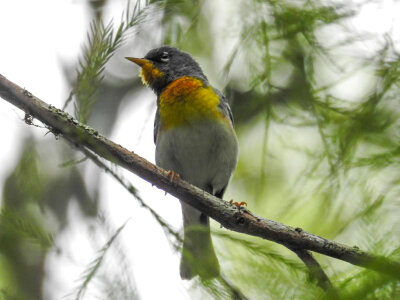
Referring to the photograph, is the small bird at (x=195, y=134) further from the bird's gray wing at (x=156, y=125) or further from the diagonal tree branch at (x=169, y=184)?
the diagonal tree branch at (x=169, y=184)

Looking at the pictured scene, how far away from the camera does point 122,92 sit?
23.5 feet

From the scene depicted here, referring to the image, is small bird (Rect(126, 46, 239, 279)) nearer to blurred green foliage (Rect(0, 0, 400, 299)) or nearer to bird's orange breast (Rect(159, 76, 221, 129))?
bird's orange breast (Rect(159, 76, 221, 129))

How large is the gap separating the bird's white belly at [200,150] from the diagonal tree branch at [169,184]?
5.19 feet

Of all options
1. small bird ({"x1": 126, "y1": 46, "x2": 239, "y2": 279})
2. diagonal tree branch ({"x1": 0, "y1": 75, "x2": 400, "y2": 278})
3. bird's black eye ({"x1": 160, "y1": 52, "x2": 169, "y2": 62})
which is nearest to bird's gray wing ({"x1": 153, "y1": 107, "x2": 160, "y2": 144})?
small bird ({"x1": 126, "y1": 46, "x2": 239, "y2": 279})

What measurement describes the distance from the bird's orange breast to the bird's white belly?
77 mm

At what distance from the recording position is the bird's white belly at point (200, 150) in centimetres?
488

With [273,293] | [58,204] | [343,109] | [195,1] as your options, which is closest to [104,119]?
[58,204]

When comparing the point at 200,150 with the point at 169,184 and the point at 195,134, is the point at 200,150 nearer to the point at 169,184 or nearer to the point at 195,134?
the point at 195,134

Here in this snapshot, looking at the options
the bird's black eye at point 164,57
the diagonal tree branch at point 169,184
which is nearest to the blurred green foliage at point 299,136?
the diagonal tree branch at point 169,184

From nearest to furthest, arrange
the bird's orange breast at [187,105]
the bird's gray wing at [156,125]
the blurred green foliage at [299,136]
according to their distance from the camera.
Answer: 1. the blurred green foliage at [299,136]
2. the bird's orange breast at [187,105]
3. the bird's gray wing at [156,125]

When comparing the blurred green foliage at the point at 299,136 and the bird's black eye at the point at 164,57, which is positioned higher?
the bird's black eye at the point at 164,57

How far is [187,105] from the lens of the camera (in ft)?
16.0

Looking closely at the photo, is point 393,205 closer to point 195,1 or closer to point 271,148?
point 195,1

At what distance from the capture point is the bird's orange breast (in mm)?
4883
